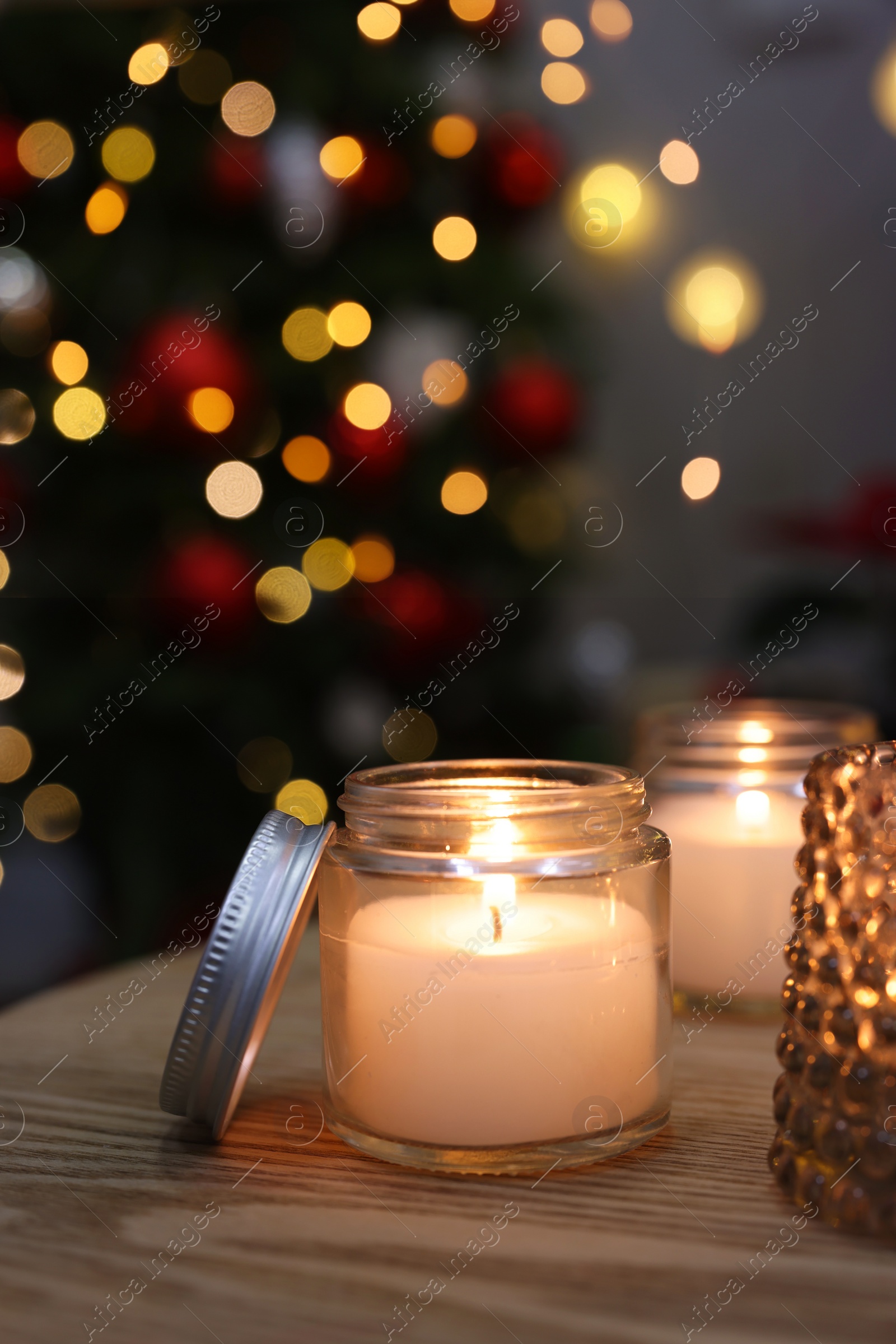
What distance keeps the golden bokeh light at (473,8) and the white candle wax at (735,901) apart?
1122 millimetres

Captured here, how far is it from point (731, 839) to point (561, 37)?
6.43ft

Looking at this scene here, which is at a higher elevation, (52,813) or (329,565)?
(329,565)

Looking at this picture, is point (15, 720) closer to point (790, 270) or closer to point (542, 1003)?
point (542, 1003)

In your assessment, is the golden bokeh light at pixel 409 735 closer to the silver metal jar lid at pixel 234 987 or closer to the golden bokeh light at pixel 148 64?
the golden bokeh light at pixel 148 64

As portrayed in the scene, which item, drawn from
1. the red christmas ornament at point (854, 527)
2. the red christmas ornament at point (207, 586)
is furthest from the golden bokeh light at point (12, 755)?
the red christmas ornament at point (854, 527)

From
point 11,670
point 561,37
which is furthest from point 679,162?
point 11,670

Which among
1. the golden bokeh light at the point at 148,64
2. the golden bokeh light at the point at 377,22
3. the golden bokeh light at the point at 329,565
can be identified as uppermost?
the golden bokeh light at the point at 377,22

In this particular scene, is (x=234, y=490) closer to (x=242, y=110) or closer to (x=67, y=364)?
(x=67, y=364)

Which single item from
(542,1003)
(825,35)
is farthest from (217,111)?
(825,35)

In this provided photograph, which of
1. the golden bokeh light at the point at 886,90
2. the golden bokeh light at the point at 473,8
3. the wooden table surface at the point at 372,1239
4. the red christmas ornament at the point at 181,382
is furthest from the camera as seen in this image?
the golden bokeh light at the point at 886,90

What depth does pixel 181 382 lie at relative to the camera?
123 centimetres

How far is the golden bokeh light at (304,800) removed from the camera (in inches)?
57.9

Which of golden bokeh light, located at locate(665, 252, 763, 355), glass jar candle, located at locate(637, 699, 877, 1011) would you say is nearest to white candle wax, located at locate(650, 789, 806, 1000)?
glass jar candle, located at locate(637, 699, 877, 1011)

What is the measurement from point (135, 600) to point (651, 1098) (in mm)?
972
